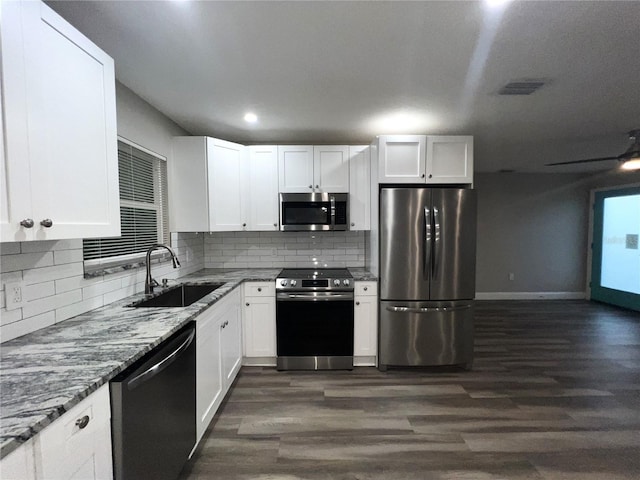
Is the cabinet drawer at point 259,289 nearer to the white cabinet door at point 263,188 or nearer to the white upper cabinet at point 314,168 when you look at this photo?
the white cabinet door at point 263,188

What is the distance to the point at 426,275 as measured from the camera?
2.89 meters

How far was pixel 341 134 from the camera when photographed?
3367mm

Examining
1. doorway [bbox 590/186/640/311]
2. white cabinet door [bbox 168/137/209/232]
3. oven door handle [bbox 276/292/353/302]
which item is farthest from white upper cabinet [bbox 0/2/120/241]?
doorway [bbox 590/186/640/311]

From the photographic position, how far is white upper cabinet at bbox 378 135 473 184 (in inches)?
118

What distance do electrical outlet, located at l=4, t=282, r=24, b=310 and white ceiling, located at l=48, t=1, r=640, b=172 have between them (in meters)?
1.32

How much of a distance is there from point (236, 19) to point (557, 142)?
3935mm

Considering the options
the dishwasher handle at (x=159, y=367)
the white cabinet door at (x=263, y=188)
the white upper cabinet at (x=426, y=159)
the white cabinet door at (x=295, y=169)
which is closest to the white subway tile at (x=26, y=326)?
the dishwasher handle at (x=159, y=367)

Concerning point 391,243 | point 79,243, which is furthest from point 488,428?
→ point 79,243

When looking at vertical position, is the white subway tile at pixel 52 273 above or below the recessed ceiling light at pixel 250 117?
below

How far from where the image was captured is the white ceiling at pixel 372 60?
4.68 ft

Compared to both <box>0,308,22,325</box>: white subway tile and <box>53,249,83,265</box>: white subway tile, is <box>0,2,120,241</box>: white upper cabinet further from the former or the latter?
<box>0,308,22,325</box>: white subway tile

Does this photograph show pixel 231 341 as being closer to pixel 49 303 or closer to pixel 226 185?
pixel 49 303

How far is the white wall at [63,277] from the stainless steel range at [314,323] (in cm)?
123

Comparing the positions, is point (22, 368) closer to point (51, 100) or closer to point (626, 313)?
point (51, 100)
